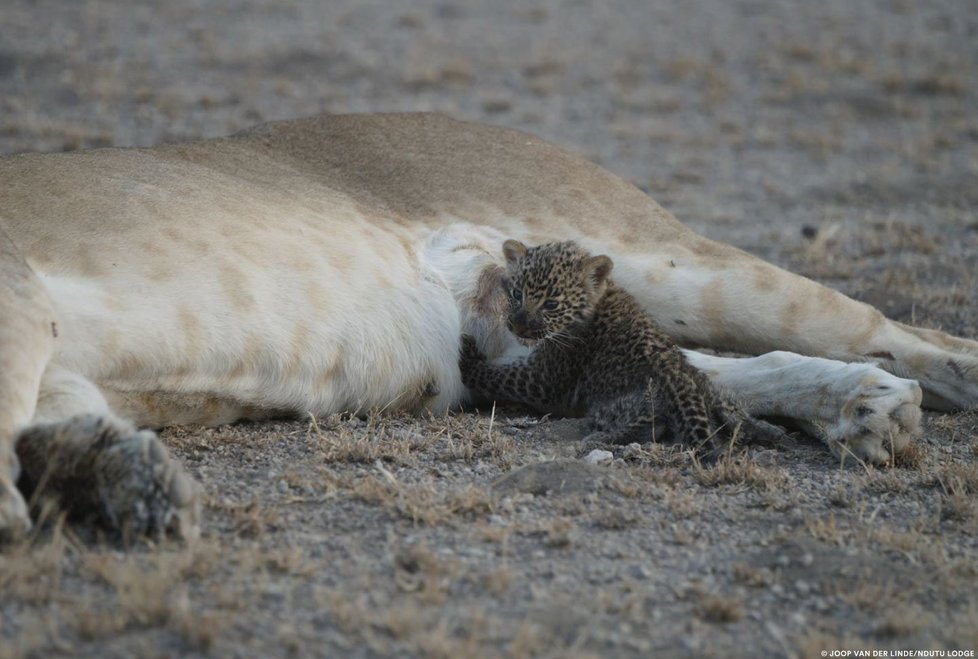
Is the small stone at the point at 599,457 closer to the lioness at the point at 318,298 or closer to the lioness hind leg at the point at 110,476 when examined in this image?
the lioness at the point at 318,298

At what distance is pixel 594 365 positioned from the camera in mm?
4605

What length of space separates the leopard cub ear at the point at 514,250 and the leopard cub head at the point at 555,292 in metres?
0.13

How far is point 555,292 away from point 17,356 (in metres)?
1.98

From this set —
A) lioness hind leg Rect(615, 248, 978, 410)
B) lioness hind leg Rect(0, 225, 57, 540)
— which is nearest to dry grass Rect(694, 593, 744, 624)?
lioness hind leg Rect(0, 225, 57, 540)

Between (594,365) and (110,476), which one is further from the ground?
(110,476)

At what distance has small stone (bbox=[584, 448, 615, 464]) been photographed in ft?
13.2

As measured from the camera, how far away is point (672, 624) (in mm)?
2959

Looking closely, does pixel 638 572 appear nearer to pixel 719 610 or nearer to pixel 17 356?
pixel 719 610

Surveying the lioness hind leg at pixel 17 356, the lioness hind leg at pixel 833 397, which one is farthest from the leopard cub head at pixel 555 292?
the lioness hind leg at pixel 17 356

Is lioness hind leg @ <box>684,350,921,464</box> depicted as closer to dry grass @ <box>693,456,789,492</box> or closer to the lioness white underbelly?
dry grass @ <box>693,456,789,492</box>

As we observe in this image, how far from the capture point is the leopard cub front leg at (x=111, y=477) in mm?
3137

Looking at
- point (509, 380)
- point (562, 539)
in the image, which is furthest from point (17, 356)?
point (509, 380)

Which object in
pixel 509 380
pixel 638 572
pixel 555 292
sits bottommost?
pixel 509 380

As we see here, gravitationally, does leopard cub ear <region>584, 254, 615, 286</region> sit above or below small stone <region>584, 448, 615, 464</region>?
above
